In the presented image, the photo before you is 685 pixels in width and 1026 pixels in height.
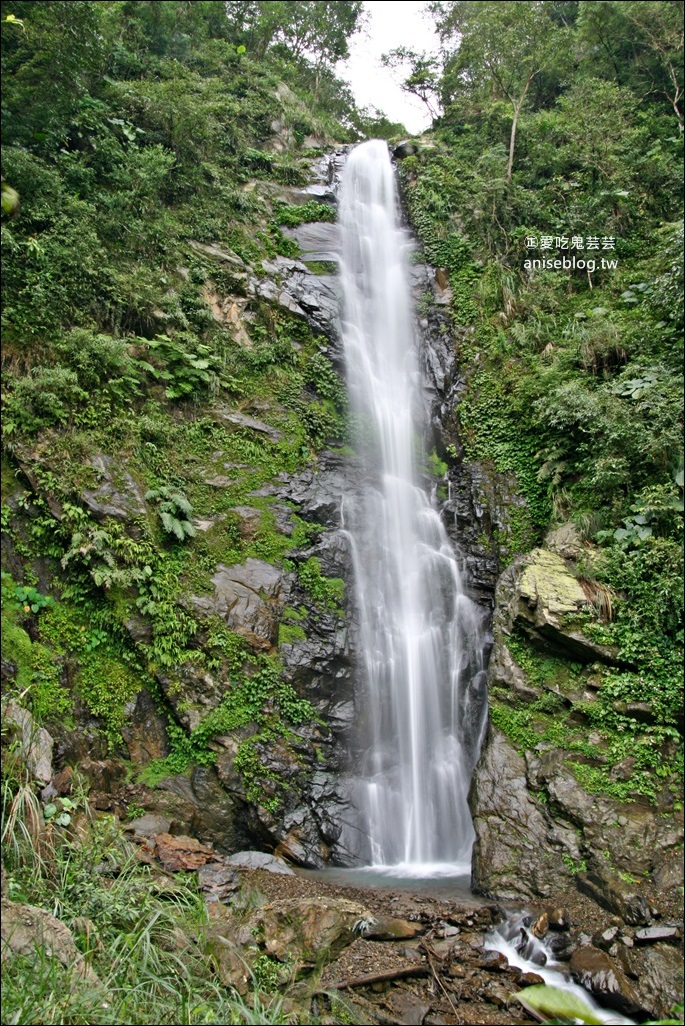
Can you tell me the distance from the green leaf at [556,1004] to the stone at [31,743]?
198 inches

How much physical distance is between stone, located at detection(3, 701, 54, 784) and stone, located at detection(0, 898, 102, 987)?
1.87 m

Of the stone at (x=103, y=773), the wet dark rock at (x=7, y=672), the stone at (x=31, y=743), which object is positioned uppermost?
the wet dark rock at (x=7, y=672)

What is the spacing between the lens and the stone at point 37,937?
4113 mm

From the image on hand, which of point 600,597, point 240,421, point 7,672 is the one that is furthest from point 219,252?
point 600,597

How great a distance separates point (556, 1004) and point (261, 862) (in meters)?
3.55

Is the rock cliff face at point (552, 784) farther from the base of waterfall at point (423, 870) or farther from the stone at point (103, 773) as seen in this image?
the stone at point (103, 773)

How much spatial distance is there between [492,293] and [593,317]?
2714mm

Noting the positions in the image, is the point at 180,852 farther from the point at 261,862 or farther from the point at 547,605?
the point at 547,605

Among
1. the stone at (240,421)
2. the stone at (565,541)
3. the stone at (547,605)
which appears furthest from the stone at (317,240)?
the stone at (547,605)

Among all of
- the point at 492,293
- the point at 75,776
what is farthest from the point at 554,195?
the point at 75,776

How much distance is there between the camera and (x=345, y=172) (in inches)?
749

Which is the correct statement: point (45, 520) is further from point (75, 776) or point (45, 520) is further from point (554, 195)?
point (554, 195)

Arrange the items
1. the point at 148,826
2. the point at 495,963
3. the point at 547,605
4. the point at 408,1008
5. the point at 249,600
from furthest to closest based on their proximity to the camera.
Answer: the point at 249,600 → the point at 547,605 → the point at 148,826 → the point at 495,963 → the point at 408,1008

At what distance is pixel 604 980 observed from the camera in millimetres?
5652
